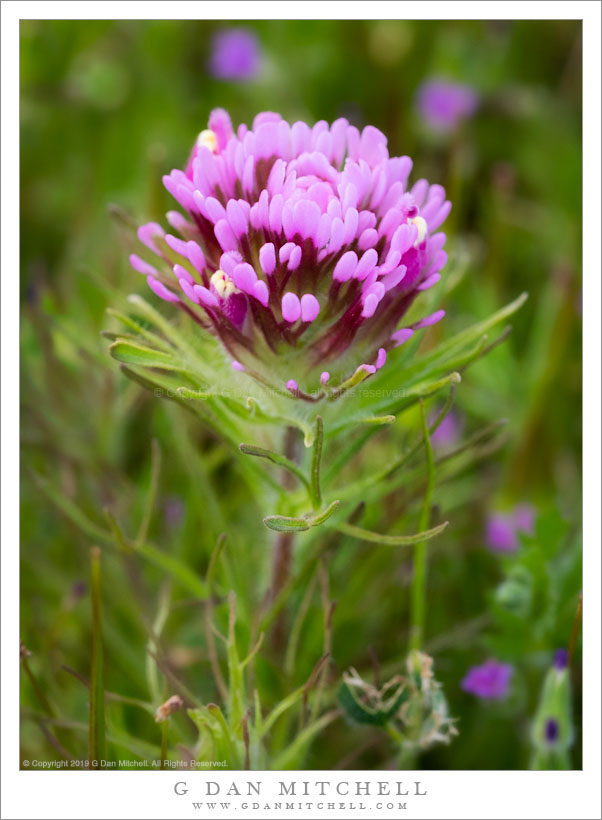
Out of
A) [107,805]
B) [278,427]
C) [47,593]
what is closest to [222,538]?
[278,427]

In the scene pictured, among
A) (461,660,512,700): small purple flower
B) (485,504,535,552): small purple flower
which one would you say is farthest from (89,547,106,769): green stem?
(485,504,535,552): small purple flower

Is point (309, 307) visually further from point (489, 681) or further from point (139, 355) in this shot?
point (489, 681)

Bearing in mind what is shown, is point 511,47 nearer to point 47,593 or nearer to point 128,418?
point 128,418

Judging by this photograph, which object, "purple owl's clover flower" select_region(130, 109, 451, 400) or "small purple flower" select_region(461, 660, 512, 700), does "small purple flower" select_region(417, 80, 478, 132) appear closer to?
"purple owl's clover flower" select_region(130, 109, 451, 400)

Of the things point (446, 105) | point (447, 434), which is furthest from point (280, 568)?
point (446, 105)

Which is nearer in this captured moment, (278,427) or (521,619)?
(278,427)
